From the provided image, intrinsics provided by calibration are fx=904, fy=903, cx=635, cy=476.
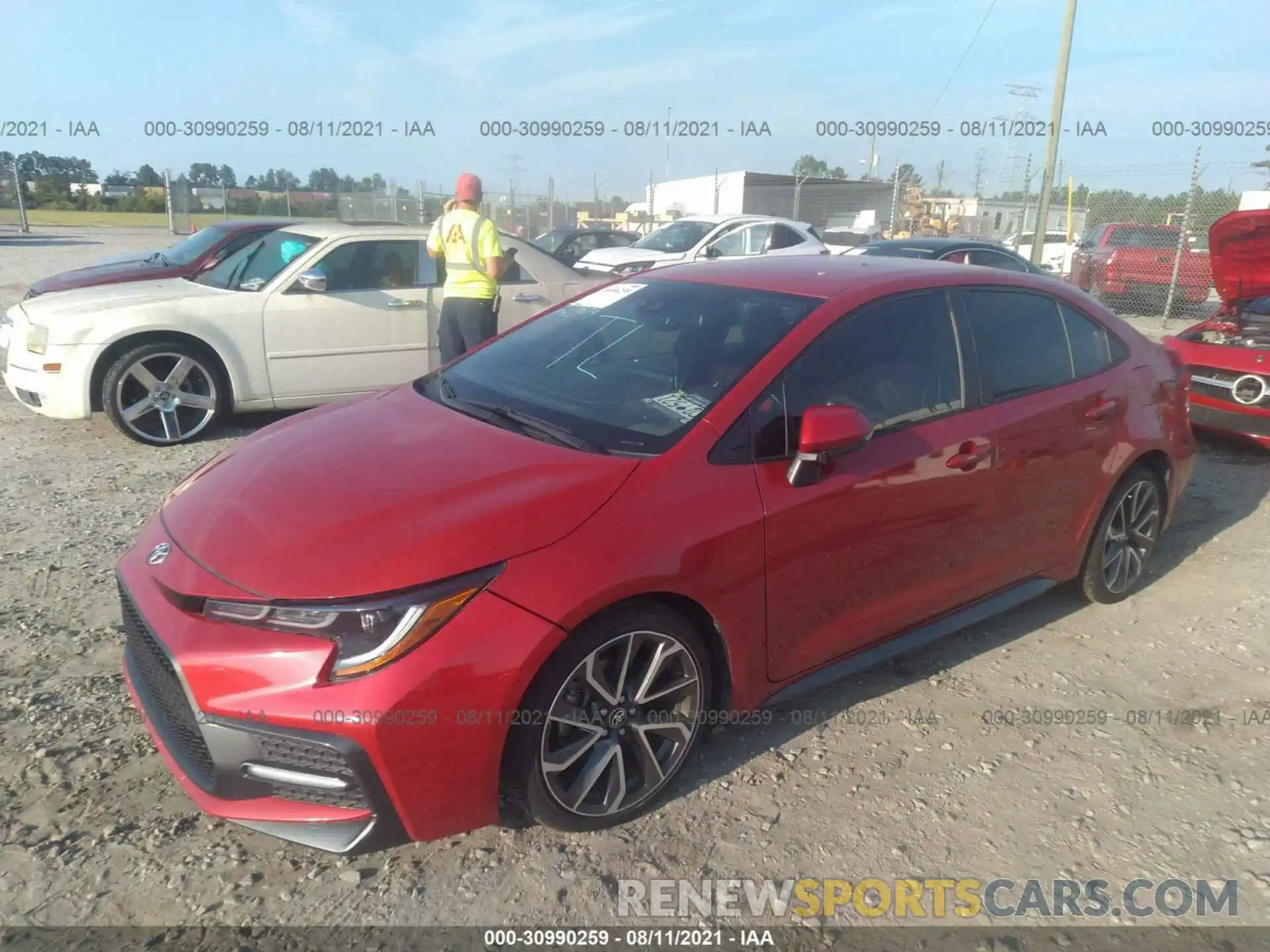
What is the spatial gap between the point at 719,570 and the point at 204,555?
1428mm

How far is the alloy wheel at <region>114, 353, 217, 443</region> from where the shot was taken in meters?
6.21

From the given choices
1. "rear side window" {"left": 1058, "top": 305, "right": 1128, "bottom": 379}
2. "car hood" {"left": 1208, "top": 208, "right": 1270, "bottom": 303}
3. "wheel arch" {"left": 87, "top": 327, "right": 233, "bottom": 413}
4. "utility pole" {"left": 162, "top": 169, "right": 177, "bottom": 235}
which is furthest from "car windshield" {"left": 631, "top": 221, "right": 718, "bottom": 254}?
"utility pole" {"left": 162, "top": 169, "right": 177, "bottom": 235}

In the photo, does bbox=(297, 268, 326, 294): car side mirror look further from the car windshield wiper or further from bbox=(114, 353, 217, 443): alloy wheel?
the car windshield wiper

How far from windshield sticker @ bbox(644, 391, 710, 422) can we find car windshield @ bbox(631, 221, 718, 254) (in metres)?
10.2

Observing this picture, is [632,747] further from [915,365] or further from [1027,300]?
[1027,300]

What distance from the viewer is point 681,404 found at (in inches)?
115

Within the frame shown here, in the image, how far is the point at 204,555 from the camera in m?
2.45

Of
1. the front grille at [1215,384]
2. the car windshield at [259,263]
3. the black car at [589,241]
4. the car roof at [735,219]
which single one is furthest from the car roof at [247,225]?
the black car at [589,241]

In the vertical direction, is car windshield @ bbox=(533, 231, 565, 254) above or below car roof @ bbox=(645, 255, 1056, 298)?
above

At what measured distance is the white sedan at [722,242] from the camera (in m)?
12.6

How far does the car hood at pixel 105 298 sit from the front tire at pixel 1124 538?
5797mm

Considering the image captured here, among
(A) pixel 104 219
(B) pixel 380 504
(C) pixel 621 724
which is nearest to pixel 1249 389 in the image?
(C) pixel 621 724

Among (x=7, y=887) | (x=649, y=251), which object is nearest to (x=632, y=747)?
(x=7, y=887)

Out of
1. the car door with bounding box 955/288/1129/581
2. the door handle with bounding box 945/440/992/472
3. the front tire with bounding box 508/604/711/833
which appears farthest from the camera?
the car door with bounding box 955/288/1129/581
